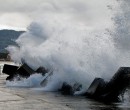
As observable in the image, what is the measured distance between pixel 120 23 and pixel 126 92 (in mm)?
3604

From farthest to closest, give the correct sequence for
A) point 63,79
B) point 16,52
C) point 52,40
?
point 16,52 < point 52,40 < point 63,79

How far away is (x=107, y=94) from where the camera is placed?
14688mm

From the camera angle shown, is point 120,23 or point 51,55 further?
point 51,55

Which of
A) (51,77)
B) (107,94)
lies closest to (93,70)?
(51,77)

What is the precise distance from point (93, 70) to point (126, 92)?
3432 millimetres

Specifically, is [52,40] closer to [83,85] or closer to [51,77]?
[51,77]

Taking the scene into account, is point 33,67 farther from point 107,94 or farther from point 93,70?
point 107,94

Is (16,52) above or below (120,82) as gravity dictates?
above

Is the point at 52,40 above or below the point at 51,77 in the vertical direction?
above

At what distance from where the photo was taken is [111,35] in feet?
60.1

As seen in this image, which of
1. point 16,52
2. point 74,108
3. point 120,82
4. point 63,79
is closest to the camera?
point 74,108

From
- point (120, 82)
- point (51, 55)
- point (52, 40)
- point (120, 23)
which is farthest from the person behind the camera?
point (52, 40)

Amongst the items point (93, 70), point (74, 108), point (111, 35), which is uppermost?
point (111, 35)

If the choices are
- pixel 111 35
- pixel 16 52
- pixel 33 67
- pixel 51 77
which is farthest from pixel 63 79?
pixel 16 52
